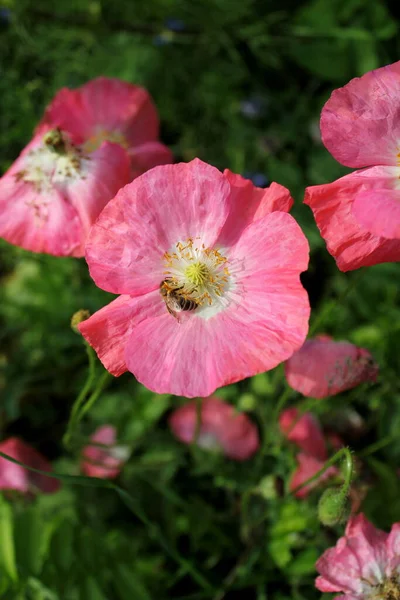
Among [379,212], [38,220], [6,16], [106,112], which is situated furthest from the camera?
[6,16]

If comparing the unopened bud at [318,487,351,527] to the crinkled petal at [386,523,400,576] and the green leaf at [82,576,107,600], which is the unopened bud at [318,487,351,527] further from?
the green leaf at [82,576,107,600]

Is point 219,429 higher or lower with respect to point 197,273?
lower

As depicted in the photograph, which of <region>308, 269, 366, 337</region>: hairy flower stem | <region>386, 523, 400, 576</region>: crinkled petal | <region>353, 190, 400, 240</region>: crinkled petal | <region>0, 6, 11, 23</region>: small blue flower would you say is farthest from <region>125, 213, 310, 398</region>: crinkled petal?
<region>0, 6, 11, 23</region>: small blue flower

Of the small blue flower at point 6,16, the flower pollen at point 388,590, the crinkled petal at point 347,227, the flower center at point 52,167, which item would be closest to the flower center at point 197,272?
the crinkled petal at point 347,227

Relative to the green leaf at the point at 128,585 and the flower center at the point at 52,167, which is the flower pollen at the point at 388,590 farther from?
the flower center at the point at 52,167

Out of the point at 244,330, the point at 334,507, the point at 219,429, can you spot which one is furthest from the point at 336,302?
the point at 219,429

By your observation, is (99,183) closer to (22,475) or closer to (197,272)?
(197,272)

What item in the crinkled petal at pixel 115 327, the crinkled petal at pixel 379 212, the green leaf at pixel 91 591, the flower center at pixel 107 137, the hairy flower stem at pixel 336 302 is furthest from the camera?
the flower center at pixel 107 137
